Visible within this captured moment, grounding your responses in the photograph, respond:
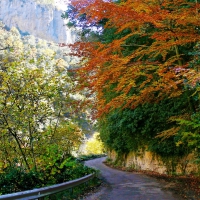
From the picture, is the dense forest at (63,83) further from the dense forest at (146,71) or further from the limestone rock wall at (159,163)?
the limestone rock wall at (159,163)

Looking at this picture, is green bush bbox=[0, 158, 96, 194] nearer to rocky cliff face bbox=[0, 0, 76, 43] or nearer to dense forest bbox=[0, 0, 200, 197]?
dense forest bbox=[0, 0, 200, 197]

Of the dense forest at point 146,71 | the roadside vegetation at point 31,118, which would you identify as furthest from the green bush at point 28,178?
the dense forest at point 146,71

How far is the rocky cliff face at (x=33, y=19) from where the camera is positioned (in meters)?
118

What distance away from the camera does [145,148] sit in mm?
13633

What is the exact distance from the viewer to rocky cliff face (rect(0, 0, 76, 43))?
386 feet

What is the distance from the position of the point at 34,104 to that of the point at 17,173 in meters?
2.75

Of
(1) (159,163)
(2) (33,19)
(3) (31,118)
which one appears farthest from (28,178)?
(2) (33,19)

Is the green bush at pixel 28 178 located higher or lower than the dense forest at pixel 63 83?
lower

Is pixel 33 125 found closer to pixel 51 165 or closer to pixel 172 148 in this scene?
pixel 51 165

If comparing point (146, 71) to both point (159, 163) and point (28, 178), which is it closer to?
point (28, 178)

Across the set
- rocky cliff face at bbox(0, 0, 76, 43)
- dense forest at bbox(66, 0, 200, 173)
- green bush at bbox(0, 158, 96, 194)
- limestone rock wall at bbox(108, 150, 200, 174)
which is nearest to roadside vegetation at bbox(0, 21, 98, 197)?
green bush at bbox(0, 158, 96, 194)

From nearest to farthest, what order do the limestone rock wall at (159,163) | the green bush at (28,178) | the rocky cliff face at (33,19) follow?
the green bush at (28,178)
the limestone rock wall at (159,163)
the rocky cliff face at (33,19)

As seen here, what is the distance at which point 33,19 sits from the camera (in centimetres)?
11962

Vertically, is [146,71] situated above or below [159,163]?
above
